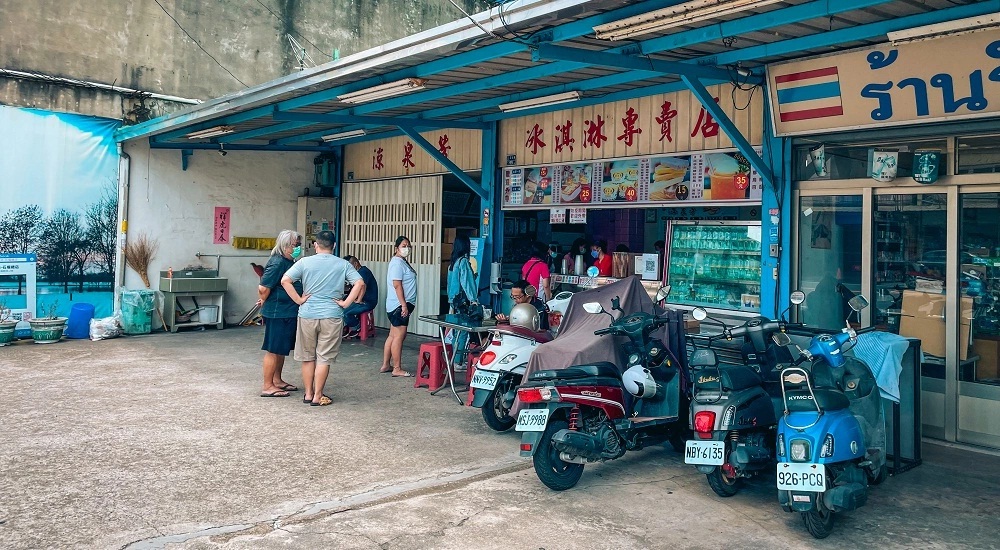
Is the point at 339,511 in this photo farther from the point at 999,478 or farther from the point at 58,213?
the point at 58,213

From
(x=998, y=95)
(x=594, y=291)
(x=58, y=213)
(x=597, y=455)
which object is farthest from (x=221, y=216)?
(x=998, y=95)

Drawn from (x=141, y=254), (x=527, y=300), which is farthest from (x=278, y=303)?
(x=141, y=254)

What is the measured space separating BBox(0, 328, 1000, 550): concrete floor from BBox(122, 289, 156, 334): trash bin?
14.5 feet

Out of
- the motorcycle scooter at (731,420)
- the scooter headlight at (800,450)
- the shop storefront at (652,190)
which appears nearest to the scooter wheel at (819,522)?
the scooter headlight at (800,450)

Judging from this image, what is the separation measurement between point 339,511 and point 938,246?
5.07 m

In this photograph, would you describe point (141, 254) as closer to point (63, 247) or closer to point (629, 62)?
point (63, 247)

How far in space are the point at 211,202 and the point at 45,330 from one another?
3.33 meters

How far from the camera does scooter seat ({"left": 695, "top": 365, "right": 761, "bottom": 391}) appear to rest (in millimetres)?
4820

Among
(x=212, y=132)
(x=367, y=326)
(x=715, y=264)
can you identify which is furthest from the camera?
(x=367, y=326)

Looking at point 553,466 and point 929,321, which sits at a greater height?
point 929,321

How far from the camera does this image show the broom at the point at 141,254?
40.3 feet

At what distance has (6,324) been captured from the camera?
1071 centimetres

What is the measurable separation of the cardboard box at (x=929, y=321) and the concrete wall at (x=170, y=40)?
36.7ft

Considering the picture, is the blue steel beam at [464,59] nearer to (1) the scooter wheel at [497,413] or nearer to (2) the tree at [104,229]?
(1) the scooter wheel at [497,413]
